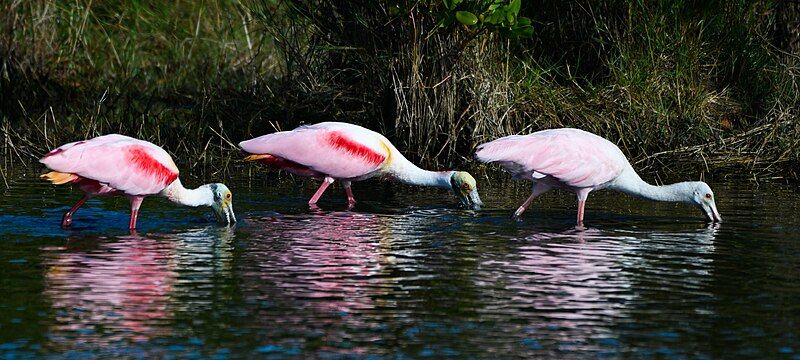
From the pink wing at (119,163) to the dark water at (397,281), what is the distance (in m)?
0.30

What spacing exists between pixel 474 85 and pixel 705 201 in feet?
10.1

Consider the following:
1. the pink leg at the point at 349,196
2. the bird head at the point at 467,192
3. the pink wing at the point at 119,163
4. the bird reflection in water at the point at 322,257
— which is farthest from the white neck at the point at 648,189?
the pink wing at the point at 119,163

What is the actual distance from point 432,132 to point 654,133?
6.88 feet

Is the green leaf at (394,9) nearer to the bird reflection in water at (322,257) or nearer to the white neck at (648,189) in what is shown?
the bird reflection in water at (322,257)

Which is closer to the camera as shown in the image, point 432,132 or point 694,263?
point 694,263

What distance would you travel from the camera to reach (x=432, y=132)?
1271 centimetres

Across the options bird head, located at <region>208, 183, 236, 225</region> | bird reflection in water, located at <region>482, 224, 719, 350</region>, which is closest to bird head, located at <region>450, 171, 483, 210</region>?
bird reflection in water, located at <region>482, 224, 719, 350</region>

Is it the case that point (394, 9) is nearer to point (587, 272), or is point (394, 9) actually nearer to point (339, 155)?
point (339, 155)

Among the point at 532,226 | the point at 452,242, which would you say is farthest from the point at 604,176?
the point at 452,242

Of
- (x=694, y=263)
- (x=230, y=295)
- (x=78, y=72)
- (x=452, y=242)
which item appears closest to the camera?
(x=230, y=295)

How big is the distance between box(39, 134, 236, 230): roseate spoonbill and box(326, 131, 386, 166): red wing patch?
155 centimetres

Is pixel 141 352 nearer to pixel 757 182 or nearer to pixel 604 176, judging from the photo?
pixel 604 176

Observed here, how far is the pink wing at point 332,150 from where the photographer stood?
1125 centimetres

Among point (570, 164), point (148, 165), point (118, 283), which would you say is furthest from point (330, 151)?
point (118, 283)
